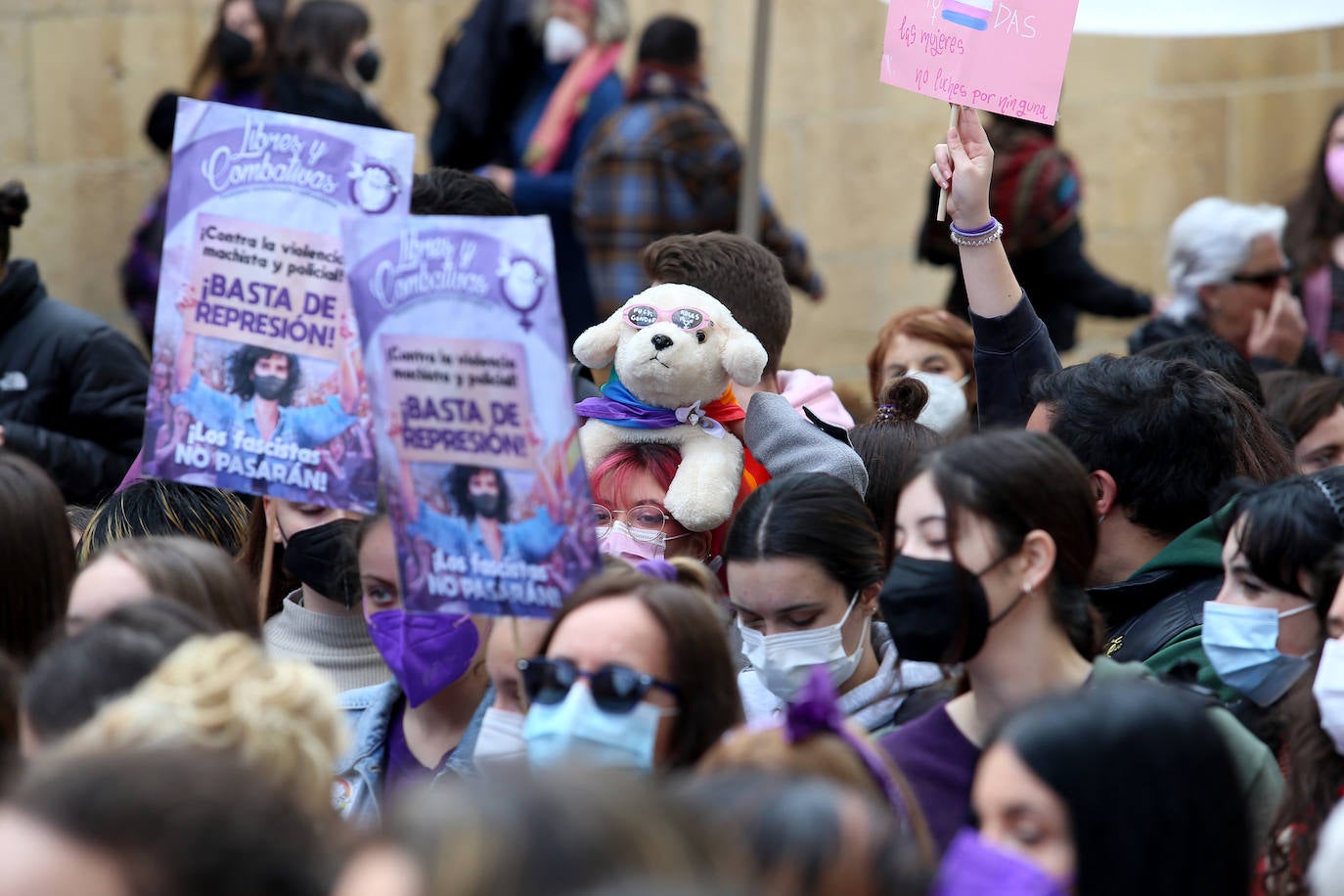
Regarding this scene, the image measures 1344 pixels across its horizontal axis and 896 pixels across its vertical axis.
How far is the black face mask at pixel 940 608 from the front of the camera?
3121 millimetres

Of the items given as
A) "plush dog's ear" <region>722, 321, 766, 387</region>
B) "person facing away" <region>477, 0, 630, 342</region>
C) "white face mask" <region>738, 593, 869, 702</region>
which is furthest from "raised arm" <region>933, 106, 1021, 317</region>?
"person facing away" <region>477, 0, 630, 342</region>

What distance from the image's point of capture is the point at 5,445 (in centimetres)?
534

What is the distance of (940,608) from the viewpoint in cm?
312

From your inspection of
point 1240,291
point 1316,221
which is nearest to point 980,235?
point 1240,291

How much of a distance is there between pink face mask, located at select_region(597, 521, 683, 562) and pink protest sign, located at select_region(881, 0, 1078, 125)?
3.94ft

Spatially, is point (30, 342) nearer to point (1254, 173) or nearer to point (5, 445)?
point (5, 445)

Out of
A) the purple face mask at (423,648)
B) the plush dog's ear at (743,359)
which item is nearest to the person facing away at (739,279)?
the plush dog's ear at (743,359)

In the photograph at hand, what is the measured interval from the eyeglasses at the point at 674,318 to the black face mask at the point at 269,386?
809 millimetres

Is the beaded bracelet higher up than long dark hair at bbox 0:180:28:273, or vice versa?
the beaded bracelet

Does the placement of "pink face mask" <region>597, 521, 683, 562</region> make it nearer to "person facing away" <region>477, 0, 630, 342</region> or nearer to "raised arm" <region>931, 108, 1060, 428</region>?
"raised arm" <region>931, 108, 1060, 428</region>

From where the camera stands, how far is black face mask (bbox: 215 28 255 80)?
729cm

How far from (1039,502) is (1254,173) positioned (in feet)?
20.1

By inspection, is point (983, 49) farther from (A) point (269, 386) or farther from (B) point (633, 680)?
(B) point (633, 680)

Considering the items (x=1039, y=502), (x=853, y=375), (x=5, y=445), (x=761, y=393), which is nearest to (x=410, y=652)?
(x=761, y=393)
